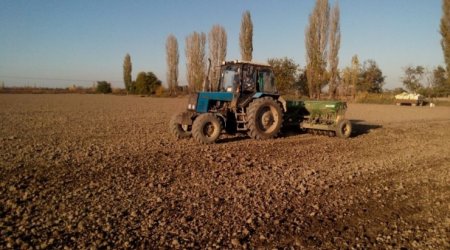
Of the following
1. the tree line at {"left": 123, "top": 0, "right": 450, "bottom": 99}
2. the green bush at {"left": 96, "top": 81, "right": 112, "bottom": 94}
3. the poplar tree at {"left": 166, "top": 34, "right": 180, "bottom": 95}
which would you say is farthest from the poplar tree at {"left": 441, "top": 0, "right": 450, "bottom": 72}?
the green bush at {"left": 96, "top": 81, "right": 112, "bottom": 94}

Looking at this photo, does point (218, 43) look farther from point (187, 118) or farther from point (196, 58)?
point (187, 118)

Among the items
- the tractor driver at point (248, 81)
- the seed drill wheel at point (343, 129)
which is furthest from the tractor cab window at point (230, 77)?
the seed drill wheel at point (343, 129)

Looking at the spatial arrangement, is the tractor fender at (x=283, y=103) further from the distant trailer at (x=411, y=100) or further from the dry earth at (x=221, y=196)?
the distant trailer at (x=411, y=100)

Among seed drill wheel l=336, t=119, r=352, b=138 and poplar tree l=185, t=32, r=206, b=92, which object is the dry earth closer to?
seed drill wheel l=336, t=119, r=352, b=138

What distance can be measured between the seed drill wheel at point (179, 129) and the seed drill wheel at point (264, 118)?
66.4 inches

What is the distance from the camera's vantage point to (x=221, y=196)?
175 inches

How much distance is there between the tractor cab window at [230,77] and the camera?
891 cm

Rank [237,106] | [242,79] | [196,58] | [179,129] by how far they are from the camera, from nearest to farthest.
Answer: [237,106] < [242,79] < [179,129] < [196,58]

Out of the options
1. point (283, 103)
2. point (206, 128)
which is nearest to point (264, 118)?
point (283, 103)

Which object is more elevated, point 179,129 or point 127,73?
point 127,73

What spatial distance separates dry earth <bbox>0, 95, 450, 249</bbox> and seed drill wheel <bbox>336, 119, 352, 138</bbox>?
1689 millimetres

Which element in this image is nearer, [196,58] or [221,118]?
[221,118]

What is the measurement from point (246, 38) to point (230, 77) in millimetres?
27374

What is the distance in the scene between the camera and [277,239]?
327cm
